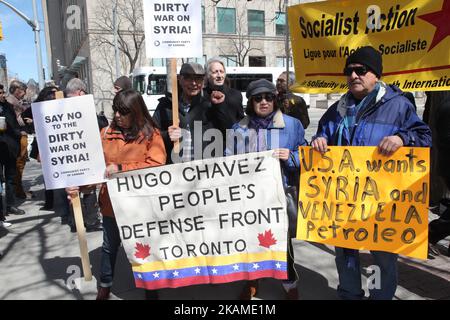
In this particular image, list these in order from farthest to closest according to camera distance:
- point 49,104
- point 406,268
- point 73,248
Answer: point 73,248 → point 406,268 → point 49,104

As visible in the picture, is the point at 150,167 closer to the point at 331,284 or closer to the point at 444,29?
the point at 331,284

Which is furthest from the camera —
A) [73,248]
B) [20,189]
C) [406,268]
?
[20,189]

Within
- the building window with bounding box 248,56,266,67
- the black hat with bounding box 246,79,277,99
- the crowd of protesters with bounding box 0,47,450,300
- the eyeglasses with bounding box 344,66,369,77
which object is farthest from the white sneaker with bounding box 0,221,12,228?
the building window with bounding box 248,56,266,67

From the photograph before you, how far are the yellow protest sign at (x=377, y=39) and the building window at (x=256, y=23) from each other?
36.7 metres

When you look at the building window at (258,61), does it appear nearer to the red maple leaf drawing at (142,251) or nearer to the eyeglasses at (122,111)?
the eyeglasses at (122,111)

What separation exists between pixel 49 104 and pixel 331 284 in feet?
9.10

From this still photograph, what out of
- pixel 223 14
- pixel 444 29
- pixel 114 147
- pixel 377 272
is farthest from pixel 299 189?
pixel 223 14

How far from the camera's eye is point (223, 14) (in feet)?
125

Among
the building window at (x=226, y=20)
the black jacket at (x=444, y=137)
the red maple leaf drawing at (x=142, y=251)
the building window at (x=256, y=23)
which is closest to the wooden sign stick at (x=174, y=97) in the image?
the red maple leaf drawing at (x=142, y=251)

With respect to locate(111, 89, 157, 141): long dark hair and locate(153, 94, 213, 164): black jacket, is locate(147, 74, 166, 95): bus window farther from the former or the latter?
locate(111, 89, 157, 141): long dark hair

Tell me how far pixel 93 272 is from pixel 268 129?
2.27 m

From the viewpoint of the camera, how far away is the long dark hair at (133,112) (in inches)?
123

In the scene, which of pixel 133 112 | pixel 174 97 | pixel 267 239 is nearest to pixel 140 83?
pixel 174 97

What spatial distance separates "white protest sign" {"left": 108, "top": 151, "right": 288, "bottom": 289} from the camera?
2998 millimetres
